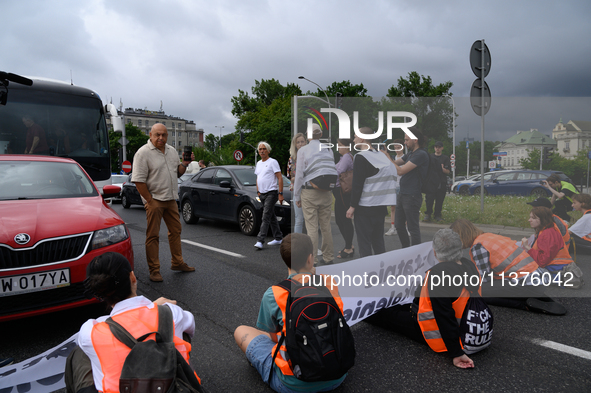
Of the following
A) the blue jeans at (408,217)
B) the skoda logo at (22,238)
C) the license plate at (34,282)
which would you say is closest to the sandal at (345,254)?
the blue jeans at (408,217)

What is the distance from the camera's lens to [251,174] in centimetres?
890

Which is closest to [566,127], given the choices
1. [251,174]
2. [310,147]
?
[310,147]

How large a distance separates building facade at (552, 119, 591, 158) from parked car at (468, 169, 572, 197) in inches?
12.6

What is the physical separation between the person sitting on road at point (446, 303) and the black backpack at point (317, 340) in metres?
0.86

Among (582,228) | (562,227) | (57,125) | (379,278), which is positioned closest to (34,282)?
(379,278)

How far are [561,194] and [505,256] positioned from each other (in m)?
0.94

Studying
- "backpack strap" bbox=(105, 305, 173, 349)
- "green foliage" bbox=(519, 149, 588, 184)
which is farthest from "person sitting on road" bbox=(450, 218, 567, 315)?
"backpack strap" bbox=(105, 305, 173, 349)

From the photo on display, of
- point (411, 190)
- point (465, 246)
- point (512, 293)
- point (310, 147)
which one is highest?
point (310, 147)

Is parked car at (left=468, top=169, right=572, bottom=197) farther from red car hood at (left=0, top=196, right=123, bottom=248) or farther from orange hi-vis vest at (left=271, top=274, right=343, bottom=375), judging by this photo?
red car hood at (left=0, top=196, right=123, bottom=248)

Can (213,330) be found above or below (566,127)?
below

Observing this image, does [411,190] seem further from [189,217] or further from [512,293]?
[189,217]

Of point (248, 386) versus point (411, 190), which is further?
point (411, 190)

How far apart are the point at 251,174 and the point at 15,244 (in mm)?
6059

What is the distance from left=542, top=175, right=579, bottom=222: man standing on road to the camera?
12.2 ft
